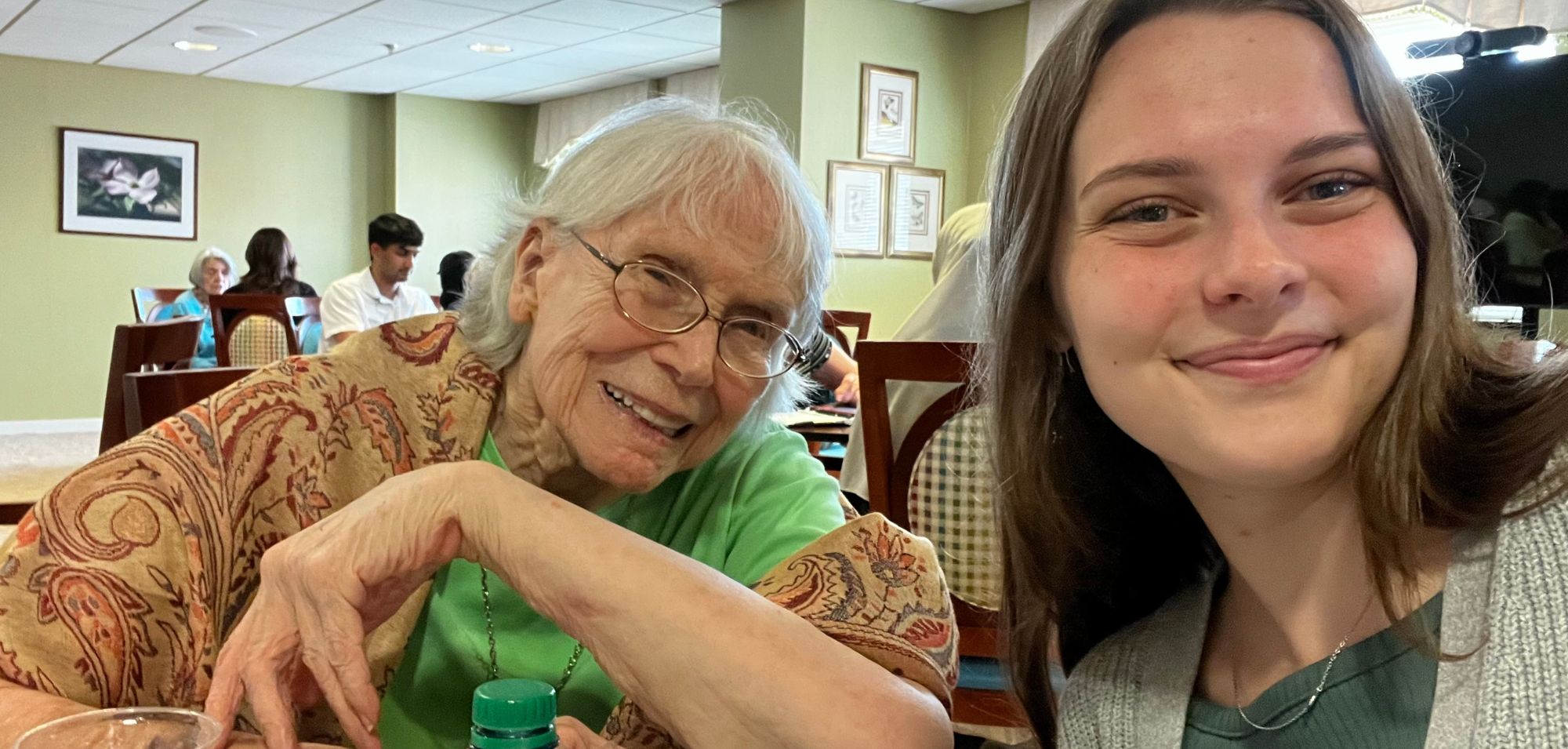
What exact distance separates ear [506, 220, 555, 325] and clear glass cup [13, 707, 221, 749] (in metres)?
0.60

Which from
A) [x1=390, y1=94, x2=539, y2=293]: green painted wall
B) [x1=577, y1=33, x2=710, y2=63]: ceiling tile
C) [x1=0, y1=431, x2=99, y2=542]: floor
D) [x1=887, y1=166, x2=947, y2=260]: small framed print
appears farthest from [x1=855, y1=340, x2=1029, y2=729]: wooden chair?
[x1=390, y1=94, x2=539, y2=293]: green painted wall

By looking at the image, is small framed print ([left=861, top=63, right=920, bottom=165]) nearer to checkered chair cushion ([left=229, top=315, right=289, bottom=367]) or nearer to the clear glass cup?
checkered chair cushion ([left=229, top=315, right=289, bottom=367])

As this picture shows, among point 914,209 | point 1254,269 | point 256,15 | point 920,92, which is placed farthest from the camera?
point 256,15

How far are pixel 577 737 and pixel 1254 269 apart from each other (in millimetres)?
623

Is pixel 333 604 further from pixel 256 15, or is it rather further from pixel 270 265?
pixel 256 15

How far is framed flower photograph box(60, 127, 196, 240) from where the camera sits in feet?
27.7

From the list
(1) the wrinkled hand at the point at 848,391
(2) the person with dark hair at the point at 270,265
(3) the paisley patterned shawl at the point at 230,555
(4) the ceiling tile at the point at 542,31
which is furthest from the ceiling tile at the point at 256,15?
(3) the paisley patterned shawl at the point at 230,555

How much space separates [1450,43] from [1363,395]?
84.4 inches

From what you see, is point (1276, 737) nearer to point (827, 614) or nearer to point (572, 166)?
point (827, 614)

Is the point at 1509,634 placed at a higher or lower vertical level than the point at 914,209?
lower

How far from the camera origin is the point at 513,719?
663 mm

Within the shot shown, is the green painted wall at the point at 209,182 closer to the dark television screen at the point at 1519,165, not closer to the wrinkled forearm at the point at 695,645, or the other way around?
the dark television screen at the point at 1519,165

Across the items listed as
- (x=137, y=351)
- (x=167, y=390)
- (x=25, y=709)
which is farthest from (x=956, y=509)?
(x=137, y=351)

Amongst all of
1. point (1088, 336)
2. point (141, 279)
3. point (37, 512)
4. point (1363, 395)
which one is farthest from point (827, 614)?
point (141, 279)
